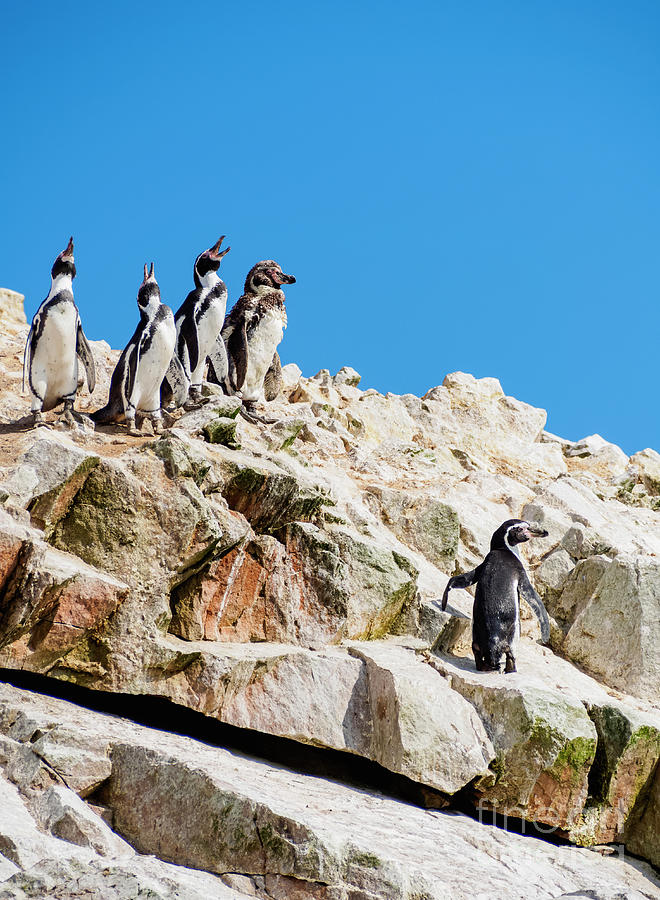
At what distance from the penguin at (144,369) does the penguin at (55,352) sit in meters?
0.42

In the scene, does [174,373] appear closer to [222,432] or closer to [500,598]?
[222,432]

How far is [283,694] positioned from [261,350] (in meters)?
6.77

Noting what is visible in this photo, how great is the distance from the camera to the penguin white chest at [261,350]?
14.1 metres

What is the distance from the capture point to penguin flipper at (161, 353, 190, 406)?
38.9 feet

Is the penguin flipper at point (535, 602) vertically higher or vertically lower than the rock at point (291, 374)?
lower

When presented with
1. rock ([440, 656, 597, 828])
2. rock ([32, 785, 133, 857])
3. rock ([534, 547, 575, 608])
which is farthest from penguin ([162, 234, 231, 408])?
rock ([32, 785, 133, 857])

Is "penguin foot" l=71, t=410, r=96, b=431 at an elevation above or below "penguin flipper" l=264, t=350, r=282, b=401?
below

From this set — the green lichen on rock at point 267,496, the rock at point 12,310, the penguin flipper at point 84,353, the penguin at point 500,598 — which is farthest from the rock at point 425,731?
the rock at point 12,310

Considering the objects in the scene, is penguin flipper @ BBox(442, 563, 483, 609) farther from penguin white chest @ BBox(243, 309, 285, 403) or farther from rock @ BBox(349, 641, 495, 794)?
penguin white chest @ BBox(243, 309, 285, 403)

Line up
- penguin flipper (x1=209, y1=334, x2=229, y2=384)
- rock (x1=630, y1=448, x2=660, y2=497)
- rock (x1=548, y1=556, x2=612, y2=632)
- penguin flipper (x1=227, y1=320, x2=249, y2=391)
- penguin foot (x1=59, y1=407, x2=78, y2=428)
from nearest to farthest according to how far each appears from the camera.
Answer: penguin foot (x1=59, y1=407, x2=78, y2=428)
rock (x1=548, y1=556, x2=612, y2=632)
penguin flipper (x1=209, y1=334, x2=229, y2=384)
penguin flipper (x1=227, y1=320, x2=249, y2=391)
rock (x1=630, y1=448, x2=660, y2=497)

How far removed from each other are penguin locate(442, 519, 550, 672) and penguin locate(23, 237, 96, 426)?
15.0 ft

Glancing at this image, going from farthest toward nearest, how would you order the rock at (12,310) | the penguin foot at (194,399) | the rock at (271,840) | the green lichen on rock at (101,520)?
the rock at (12,310), the penguin foot at (194,399), the green lichen on rock at (101,520), the rock at (271,840)

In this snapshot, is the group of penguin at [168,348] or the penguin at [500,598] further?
the group of penguin at [168,348]

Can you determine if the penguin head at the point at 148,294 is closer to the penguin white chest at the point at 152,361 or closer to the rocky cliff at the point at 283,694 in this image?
the penguin white chest at the point at 152,361
